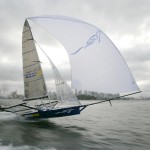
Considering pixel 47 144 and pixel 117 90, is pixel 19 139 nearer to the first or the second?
pixel 47 144

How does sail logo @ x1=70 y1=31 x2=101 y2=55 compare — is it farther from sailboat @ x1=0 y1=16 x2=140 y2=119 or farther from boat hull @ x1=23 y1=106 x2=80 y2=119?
boat hull @ x1=23 y1=106 x2=80 y2=119

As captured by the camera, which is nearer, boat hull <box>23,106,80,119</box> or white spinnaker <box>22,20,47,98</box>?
boat hull <box>23,106,80,119</box>

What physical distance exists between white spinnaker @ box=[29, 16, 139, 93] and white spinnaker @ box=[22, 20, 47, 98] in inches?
209

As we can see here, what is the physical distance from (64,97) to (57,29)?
5.55m

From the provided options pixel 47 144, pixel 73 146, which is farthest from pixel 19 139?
pixel 73 146

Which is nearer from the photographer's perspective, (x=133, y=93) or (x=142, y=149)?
(x=142, y=149)

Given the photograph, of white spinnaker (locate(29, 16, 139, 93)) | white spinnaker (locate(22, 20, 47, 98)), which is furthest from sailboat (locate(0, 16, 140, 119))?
white spinnaker (locate(22, 20, 47, 98))

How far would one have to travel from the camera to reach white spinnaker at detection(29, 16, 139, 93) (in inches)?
592

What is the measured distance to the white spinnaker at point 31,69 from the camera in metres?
21.1

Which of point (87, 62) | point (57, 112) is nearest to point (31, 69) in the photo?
point (57, 112)

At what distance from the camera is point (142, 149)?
12.6 metres

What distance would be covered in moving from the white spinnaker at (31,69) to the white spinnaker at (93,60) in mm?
5300

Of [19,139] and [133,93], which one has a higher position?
[133,93]

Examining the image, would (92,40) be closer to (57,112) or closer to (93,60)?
(93,60)
